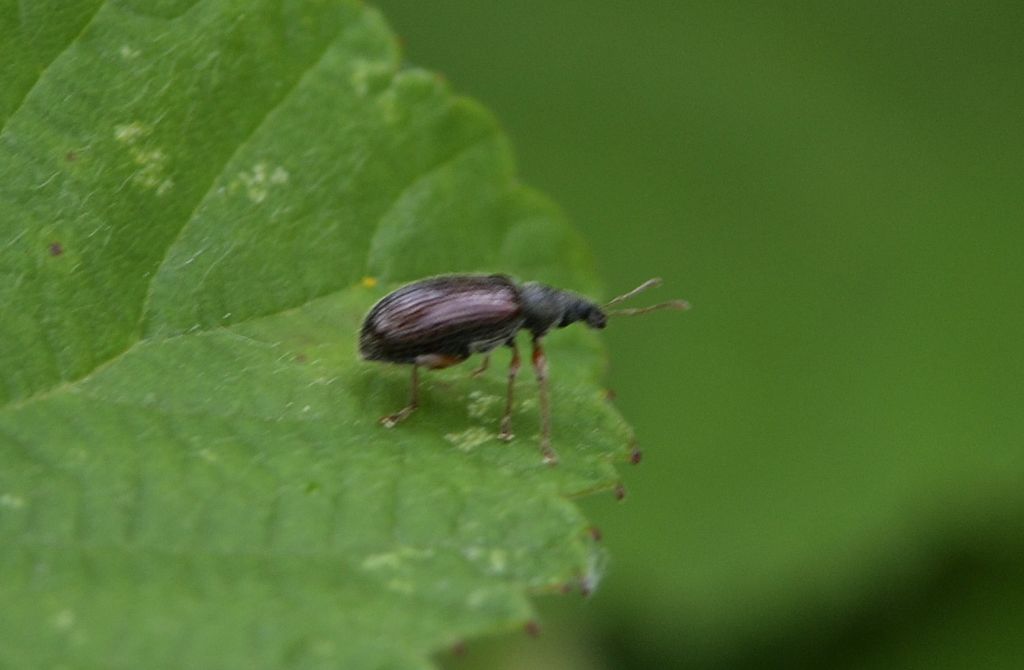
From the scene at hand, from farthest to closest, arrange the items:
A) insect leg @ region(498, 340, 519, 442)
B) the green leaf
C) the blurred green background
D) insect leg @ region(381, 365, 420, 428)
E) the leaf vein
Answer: the blurred green background
insect leg @ region(498, 340, 519, 442)
insect leg @ region(381, 365, 420, 428)
the leaf vein
the green leaf

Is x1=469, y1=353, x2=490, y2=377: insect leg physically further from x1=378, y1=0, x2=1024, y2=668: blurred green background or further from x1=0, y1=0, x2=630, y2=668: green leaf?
x1=378, y1=0, x2=1024, y2=668: blurred green background

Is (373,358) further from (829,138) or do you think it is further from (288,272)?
(829,138)

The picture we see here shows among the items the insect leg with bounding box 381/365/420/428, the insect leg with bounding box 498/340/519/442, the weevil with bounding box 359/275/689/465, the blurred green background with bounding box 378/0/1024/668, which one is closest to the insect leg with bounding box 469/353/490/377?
the weevil with bounding box 359/275/689/465

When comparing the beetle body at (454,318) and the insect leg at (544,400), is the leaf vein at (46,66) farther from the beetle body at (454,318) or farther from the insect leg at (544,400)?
the insect leg at (544,400)

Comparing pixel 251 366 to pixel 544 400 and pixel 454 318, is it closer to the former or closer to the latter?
pixel 454 318

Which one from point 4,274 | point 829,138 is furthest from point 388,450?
point 829,138

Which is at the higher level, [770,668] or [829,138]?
[829,138]

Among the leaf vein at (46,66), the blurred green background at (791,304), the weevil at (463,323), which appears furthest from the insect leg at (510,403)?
the blurred green background at (791,304)
